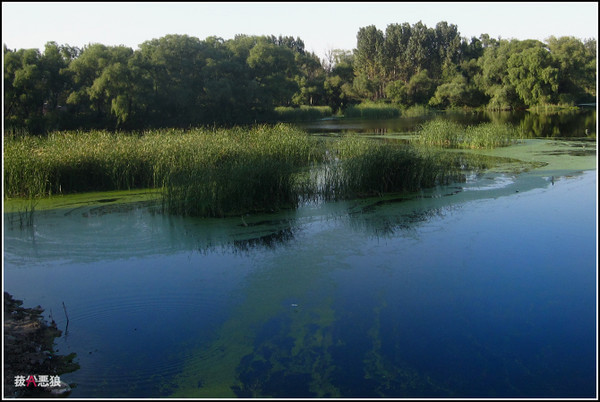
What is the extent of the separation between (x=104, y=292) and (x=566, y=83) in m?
39.6

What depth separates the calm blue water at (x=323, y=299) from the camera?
3.25m

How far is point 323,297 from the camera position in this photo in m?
4.45

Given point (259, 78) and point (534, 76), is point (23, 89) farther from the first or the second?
point (534, 76)

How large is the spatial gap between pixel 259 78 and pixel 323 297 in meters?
28.8

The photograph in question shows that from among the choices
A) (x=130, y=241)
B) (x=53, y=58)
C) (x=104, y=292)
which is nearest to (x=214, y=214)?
(x=130, y=241)

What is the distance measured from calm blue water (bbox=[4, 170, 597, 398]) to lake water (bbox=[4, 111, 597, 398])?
0.05 ft

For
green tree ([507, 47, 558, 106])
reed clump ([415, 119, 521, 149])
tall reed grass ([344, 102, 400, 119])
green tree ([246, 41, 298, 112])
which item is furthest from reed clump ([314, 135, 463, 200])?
A: green tree ([507, 47, 558, 106])

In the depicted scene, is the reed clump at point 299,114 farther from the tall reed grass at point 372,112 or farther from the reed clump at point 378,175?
the reed clump at point 378,175

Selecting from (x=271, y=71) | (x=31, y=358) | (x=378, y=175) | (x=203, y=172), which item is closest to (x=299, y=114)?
(x=271, y=71)

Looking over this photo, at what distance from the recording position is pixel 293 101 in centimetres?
3825

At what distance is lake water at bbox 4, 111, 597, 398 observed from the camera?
3.25m

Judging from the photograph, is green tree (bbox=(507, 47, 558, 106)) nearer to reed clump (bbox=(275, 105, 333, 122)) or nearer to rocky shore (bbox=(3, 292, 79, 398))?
reed clump (bbox=(275, 105, 333, 122))

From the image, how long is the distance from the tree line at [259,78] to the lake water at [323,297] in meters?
15.7

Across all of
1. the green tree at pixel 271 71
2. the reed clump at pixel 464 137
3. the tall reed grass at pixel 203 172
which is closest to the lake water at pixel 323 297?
the tall reed grass at pixel 203 172
